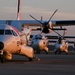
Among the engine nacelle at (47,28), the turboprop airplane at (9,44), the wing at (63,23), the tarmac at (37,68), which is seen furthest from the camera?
the wing at (63,23)

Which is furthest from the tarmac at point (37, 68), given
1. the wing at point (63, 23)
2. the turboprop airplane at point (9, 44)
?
the wing at point (63, 23)

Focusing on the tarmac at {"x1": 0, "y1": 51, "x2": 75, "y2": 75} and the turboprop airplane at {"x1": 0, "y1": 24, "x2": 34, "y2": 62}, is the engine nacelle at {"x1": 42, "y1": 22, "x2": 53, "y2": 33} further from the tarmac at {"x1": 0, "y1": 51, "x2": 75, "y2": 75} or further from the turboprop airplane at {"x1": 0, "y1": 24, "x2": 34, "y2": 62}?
the tarmac at {"x1": 0, "y1": 51, "x2": 75, "y2": 75}

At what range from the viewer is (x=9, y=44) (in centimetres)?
1892

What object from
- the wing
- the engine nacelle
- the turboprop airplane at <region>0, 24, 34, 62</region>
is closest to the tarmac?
the turboprop airplane at <region>0, 24, 34, 62</region>

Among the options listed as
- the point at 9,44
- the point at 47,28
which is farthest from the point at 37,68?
the point at 47,28

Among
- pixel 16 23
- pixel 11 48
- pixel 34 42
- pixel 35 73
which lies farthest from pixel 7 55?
pixel 34 42

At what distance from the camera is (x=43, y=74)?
1234cm

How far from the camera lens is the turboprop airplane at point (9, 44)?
61.2 feet

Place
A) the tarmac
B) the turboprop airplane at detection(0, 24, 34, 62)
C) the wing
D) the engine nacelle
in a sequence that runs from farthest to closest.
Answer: the wing → the engine nacelle → the turboprop airplane at detection(0, 24, 34, 62) → the tarmac

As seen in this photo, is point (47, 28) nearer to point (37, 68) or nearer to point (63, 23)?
point (63, 23)

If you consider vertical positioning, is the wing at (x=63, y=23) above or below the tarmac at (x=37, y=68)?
above

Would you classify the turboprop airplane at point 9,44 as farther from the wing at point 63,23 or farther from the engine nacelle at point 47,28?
the wing at point 63,23

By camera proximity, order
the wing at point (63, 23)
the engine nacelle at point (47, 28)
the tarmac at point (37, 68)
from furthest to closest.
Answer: the wing at point (63, 23) → the engine nacelle at point (47, 28) → the tarmac at point (37, 68)

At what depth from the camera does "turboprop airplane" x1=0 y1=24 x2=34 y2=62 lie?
18.7 m
